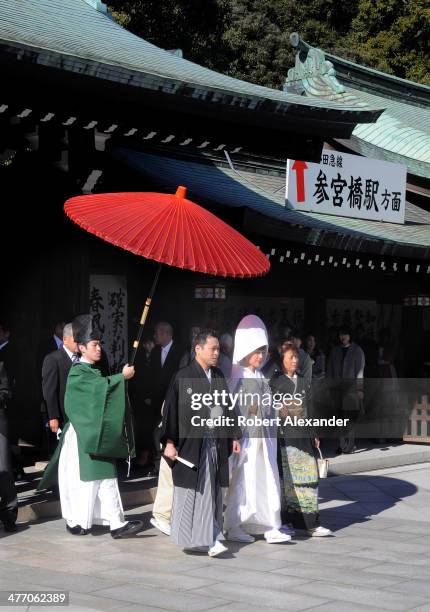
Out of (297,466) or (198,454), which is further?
(297,466)

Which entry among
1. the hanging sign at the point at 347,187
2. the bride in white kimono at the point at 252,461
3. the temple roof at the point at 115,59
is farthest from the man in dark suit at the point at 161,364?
the hanging sign at the point at 347,187

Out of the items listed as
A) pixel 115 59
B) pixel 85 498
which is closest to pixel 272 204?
pixel 115 59

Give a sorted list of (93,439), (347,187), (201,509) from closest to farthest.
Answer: (201,509) < (93,439) < (347,187)

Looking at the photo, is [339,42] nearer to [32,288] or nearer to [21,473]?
[32,288]

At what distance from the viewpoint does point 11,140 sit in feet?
33.7

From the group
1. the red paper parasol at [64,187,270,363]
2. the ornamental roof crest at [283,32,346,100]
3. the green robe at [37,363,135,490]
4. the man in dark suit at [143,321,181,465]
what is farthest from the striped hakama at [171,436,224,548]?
the ornamental roof crest at [283,32,346,100]

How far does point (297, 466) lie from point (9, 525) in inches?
97.9

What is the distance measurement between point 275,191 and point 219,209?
416 cm

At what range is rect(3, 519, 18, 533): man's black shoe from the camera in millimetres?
8750

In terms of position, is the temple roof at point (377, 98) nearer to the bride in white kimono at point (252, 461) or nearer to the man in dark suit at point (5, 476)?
the bride in white kimono at point (252, 461)

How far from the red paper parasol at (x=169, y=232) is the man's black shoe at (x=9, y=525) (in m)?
1.95

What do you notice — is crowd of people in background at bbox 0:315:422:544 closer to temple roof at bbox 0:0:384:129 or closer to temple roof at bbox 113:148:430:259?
temple roof at bbox 0:0:384:129

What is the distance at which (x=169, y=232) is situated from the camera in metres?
8.04

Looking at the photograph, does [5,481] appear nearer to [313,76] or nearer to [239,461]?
[239,461]
